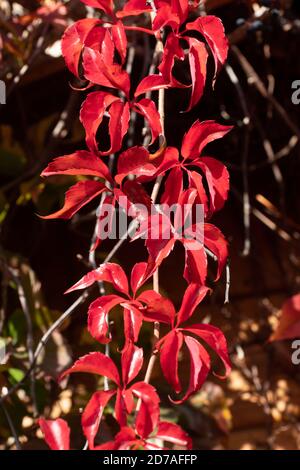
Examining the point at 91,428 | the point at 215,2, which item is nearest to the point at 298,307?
the point at 91,428

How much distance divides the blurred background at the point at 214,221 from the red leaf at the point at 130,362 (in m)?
0.54

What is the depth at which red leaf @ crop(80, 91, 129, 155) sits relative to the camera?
2.52 ft

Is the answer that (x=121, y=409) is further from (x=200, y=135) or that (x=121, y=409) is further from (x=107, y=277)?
(x=200, y=135)

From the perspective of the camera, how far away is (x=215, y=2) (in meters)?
1.36

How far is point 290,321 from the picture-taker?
93cm

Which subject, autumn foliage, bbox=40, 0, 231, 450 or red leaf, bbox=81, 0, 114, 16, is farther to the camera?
red leaf, bbox=81, 0, 114, 16

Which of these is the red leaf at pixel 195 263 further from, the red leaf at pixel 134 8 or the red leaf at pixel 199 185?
the red leaf at pixel 134 8

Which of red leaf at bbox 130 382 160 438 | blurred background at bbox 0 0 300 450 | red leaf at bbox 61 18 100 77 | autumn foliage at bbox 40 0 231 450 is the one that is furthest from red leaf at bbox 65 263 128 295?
blurred background at bbox 0 0 300 450

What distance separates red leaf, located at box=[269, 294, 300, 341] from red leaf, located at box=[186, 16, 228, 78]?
30 cm

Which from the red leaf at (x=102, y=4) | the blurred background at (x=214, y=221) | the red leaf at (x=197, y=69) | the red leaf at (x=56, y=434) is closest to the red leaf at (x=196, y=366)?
the red leaf at (x=56, y=434)

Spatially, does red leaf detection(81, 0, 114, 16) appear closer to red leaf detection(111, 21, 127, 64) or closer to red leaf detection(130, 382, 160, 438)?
red leaf detection(111, 21, 127, 64)

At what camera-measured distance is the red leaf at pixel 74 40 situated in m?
0.83

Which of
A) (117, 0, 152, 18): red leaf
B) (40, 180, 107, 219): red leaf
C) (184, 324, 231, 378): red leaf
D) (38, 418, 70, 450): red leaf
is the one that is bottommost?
(38, 418, 70, 450): red leaf

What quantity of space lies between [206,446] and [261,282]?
48cm
